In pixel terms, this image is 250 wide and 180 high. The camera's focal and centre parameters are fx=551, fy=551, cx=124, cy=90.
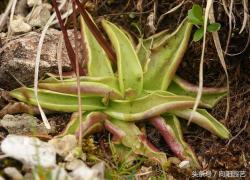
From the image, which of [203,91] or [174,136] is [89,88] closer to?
[174,136]

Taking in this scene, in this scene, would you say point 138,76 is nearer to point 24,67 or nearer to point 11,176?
point 24,67

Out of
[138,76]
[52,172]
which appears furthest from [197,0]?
[52,172]

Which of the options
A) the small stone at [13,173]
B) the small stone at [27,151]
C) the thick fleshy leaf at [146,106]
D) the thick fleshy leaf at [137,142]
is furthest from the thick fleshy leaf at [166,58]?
the small stone at [13,173]

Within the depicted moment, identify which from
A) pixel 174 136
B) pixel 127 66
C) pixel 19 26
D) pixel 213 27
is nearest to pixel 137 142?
pixel 174 136

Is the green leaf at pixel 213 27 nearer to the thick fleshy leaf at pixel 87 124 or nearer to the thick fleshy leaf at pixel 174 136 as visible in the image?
the thick fleshy leaf at pixel 174 136

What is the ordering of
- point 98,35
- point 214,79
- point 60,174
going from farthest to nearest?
point 214,79
point 98,35
point 60,174

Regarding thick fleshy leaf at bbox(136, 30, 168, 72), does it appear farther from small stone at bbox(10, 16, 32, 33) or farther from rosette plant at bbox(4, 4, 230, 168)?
small stone at bbox(10, 16, 32, 33)

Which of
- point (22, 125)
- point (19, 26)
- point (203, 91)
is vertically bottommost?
point (22, 125)
